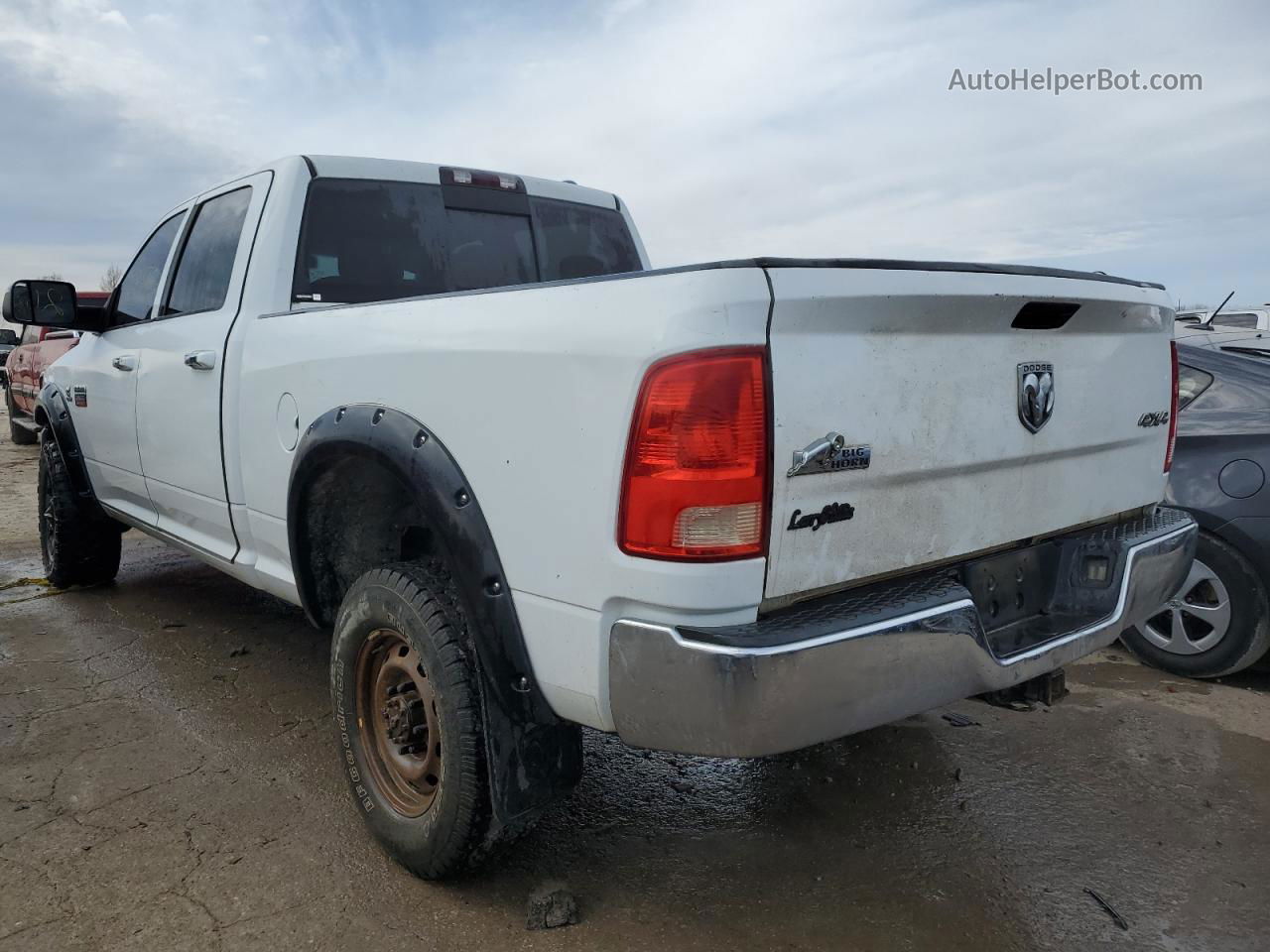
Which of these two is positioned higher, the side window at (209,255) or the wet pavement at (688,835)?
the side window at (209,255)

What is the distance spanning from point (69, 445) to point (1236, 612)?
5351 mm

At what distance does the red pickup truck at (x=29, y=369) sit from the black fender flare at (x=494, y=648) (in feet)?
28.9

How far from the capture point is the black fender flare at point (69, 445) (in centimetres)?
458

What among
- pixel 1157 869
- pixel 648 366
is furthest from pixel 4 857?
pixel 1157 869

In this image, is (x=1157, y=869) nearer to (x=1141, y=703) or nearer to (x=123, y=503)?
(x=1141, y=703)

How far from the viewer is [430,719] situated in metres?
2.24

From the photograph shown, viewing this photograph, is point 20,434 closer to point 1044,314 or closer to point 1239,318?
point 1044,314

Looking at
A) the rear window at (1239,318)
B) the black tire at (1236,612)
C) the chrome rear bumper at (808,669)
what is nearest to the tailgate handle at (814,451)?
the chrome rear bumper at (808,669)

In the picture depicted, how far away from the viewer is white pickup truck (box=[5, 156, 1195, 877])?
1.68 m

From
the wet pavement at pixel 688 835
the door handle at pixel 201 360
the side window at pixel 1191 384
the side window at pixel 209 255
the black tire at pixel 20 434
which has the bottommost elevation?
the black tire at pixel 20 434

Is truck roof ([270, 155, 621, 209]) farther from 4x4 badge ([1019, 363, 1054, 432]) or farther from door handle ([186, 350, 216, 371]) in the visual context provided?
4x4 badge ([1019, 363, 1054, 432])

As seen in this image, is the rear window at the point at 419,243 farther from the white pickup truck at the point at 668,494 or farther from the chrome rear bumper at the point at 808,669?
the chrome rear bumper at the point at 808,669

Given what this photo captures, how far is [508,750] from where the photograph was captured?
6.59ft

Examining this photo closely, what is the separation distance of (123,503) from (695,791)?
118 inches
